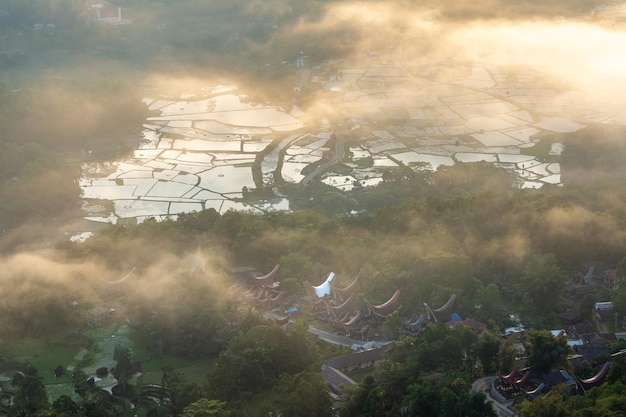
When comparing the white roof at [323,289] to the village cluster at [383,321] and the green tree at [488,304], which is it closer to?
the village cluster at [383,321]

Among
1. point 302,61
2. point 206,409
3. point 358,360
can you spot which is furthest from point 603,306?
point 302,61

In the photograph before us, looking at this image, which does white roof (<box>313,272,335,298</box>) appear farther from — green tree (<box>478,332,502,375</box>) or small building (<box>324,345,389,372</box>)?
green tree (<box>478,332,502,375</box>)

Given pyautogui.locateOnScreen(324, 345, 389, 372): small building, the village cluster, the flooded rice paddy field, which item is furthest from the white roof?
the flooded rice paddy field

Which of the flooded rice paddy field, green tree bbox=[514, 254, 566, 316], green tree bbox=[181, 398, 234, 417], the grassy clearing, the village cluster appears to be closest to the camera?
green tree bbox=[181, 398, 234, 417]

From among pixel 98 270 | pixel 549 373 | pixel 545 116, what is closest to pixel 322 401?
pixel 549 373

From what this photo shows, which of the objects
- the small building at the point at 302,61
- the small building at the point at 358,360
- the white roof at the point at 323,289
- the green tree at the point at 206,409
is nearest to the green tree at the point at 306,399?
the green tree at the point at 206,409

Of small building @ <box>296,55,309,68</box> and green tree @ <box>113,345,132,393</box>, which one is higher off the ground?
green tree @ <box>113,345,132,393</box>

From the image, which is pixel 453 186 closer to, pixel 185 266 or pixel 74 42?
pixel 185 266

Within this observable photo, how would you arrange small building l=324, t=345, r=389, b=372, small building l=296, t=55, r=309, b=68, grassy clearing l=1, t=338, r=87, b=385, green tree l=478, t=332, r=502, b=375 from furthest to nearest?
small building l=296, t=55, r=309, b=68 < grassy clearing l=1, t=338, r=87, b=385 < small building l=324, t=345, r=389, b=372 < green tree l=478, t=332, r=502, b=375

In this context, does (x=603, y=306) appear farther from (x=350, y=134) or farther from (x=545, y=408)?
(x=350, y=134)
